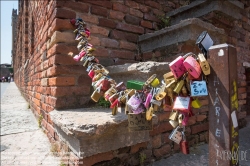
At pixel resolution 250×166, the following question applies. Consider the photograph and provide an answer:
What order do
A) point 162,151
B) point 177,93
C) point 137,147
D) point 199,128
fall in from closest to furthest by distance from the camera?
point 177,93 < point 137,147 < point 162,151 < point 199,128

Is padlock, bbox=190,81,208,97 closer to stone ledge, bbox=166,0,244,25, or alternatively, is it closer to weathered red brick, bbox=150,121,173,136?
weathered red brick, bbox=150,121,173,136

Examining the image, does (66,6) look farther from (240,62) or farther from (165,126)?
(240,62)

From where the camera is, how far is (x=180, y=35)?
1661 mm

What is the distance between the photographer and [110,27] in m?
1.95

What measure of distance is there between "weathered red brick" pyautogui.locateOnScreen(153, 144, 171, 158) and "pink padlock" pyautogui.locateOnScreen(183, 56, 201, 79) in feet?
3.50

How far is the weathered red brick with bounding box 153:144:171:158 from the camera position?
1490mm

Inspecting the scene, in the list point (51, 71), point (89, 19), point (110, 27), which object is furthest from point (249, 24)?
point (51, 71)

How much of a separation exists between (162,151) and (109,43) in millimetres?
1226

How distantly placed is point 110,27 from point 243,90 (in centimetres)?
210

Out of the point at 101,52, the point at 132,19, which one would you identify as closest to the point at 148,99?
the point at 101,52

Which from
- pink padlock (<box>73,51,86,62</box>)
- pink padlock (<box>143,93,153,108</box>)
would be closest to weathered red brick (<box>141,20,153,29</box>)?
pink padlock (<box>73,51,86,62</box>)

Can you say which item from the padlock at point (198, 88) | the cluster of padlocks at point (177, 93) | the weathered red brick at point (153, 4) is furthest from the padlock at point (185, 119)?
the weathered red brick at point (153, 4)

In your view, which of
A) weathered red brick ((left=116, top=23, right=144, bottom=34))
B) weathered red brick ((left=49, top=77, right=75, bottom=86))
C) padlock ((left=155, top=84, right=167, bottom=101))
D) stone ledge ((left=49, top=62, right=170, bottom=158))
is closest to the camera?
padlock ((left=155, top=84, right=167, bottom=101))

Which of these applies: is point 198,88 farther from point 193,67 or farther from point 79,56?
point 79,56
